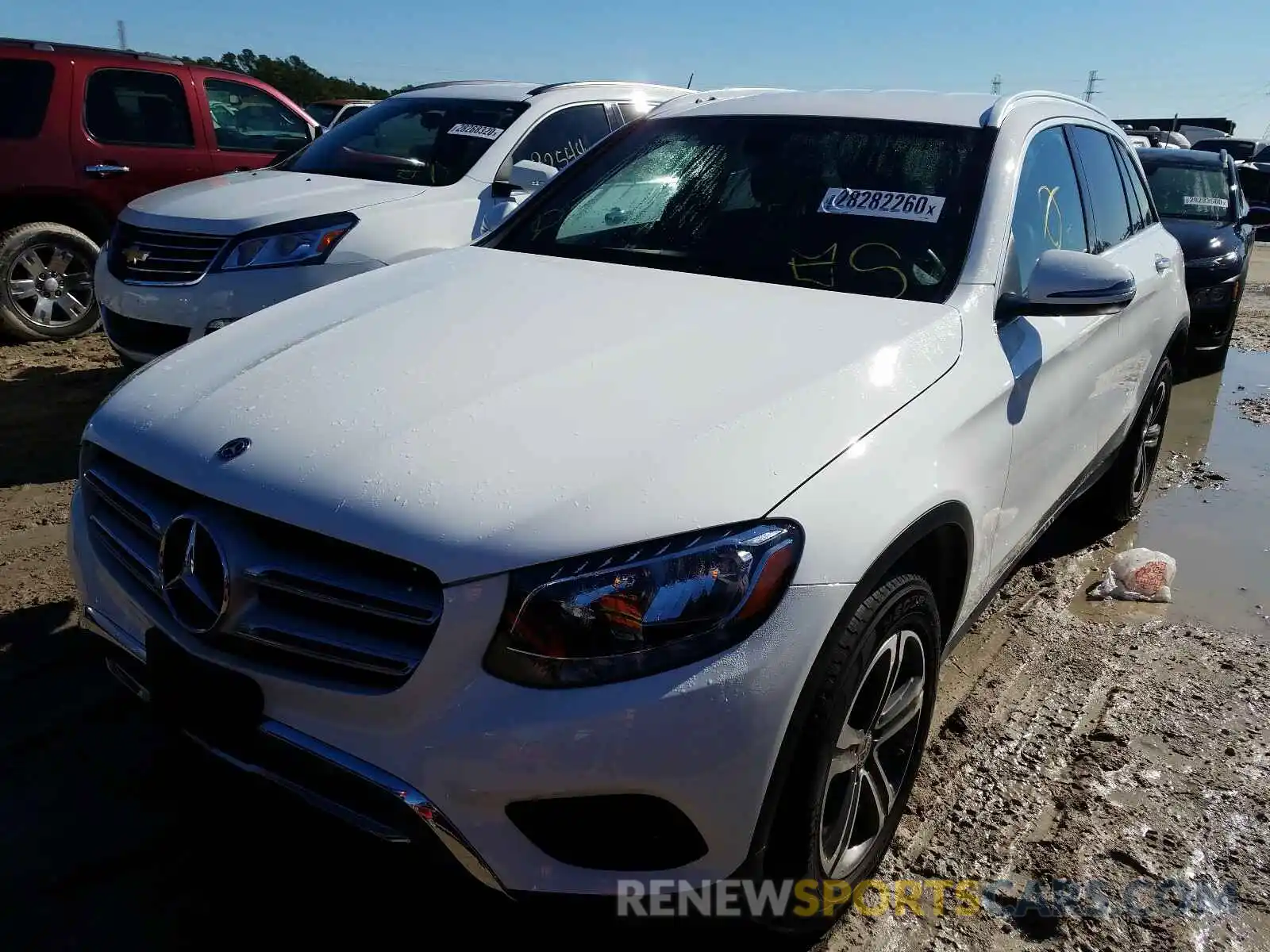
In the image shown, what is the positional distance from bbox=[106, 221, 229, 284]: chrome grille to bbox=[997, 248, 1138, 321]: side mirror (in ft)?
13.0

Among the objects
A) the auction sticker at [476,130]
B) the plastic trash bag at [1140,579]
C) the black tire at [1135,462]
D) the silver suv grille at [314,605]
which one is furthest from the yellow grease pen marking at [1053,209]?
the auction sticker at [476,130]

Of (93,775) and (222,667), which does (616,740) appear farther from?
(93,775)

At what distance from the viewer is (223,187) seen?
19.1 feet

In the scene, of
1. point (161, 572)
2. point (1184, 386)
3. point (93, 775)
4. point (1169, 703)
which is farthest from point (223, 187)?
point (1184, 386)

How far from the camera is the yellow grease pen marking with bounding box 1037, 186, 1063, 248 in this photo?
10.5ft

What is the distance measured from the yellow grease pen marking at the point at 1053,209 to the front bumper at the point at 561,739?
1986mm

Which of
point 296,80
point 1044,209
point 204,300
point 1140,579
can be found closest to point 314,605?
point 1044,209

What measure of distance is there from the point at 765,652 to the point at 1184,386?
7.23 metres

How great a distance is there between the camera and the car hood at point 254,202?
17.1 feet

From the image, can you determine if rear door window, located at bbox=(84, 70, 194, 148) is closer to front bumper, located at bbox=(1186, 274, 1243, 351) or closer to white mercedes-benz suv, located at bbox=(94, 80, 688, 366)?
white mercedes-benz suv, located at bbox=(94, 80, 688, 366)

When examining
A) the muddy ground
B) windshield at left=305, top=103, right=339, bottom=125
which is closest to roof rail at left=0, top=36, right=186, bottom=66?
the muddy ground

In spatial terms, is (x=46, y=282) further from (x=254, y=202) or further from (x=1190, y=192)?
(x=1190, y=192)

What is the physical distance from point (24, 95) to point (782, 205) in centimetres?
613

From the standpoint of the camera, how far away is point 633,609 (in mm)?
1705
